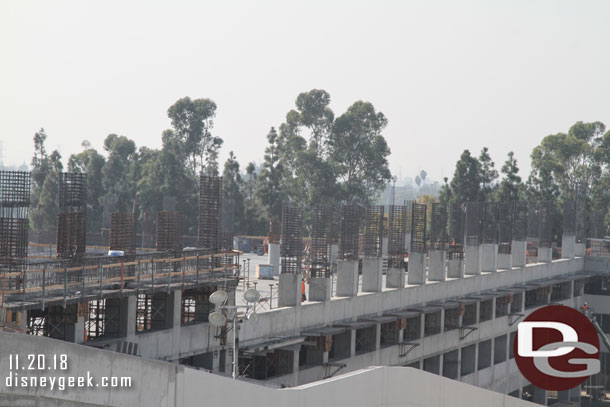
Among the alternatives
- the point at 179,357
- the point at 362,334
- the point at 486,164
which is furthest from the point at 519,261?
the point at 179,357

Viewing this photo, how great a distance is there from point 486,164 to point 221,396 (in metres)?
82.0

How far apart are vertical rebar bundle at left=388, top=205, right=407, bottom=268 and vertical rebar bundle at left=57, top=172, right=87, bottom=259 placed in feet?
72.7

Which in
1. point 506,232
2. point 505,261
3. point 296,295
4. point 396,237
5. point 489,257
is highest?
point 506,232

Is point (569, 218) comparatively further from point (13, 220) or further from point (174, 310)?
point (13, 220)

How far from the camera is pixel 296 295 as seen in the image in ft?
128

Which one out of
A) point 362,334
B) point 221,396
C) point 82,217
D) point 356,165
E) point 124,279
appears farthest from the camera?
point 356,165

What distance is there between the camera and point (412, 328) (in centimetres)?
4994

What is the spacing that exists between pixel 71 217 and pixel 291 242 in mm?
12502

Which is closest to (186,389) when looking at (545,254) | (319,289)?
(319,289)

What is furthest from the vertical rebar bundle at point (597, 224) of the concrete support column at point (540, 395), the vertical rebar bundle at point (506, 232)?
the concrete support column at point (540, 395)

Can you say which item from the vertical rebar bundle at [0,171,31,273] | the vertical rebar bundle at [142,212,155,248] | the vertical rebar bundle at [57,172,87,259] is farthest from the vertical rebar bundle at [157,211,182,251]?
the vertical rebar bundle at [142,212,155,248]

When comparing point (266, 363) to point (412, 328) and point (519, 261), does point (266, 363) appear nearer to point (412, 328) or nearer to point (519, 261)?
point (412, 328)

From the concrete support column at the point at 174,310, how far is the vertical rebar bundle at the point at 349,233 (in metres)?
14.3
